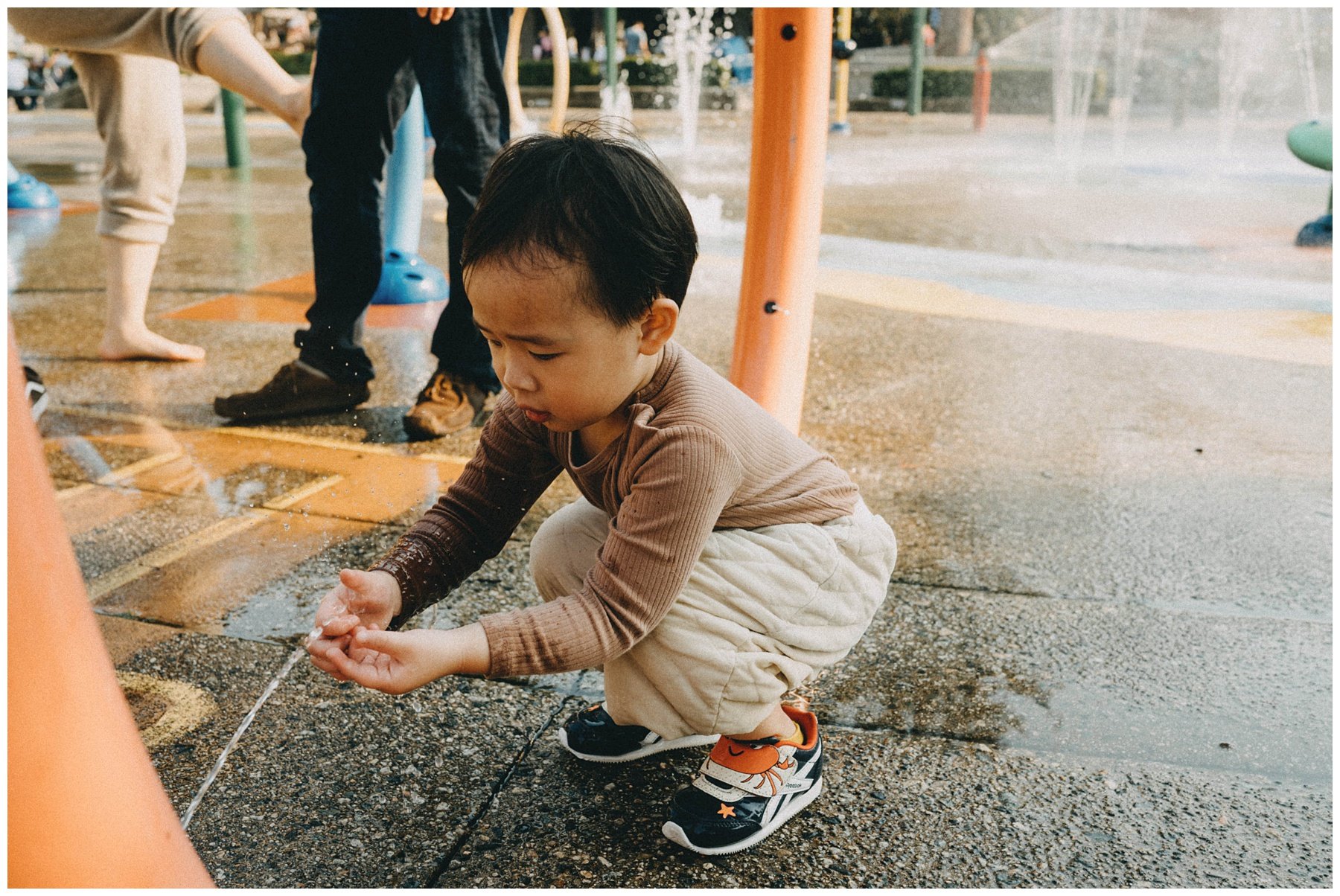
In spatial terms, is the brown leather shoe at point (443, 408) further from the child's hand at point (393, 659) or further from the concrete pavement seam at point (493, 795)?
the child's hand at point (393, 659)

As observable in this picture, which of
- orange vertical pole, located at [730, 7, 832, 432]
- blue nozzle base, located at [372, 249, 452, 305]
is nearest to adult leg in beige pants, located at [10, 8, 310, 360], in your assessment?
blue nozzle base, located at [372, 249, 452, 305]

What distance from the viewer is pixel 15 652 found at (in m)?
1.09

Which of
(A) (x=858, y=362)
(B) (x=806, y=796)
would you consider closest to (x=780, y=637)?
(B) (x=806, y=796)

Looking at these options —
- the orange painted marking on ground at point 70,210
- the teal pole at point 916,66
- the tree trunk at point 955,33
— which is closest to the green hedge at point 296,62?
the teal pole at point 916,66

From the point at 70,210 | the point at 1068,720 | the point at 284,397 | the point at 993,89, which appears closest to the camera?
the point at 1068,720

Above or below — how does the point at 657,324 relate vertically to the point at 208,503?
above

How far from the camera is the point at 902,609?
7.43 feet

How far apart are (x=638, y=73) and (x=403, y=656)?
20537 millimetres

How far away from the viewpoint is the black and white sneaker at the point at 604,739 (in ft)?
5.90

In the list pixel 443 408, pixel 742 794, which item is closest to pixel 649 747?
pixel 742 794

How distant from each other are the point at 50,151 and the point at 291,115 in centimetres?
858

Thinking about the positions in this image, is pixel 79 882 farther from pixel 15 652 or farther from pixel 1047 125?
pixel 1047 125

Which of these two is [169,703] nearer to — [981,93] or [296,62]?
[981,93]

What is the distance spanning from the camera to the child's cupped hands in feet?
4.42
